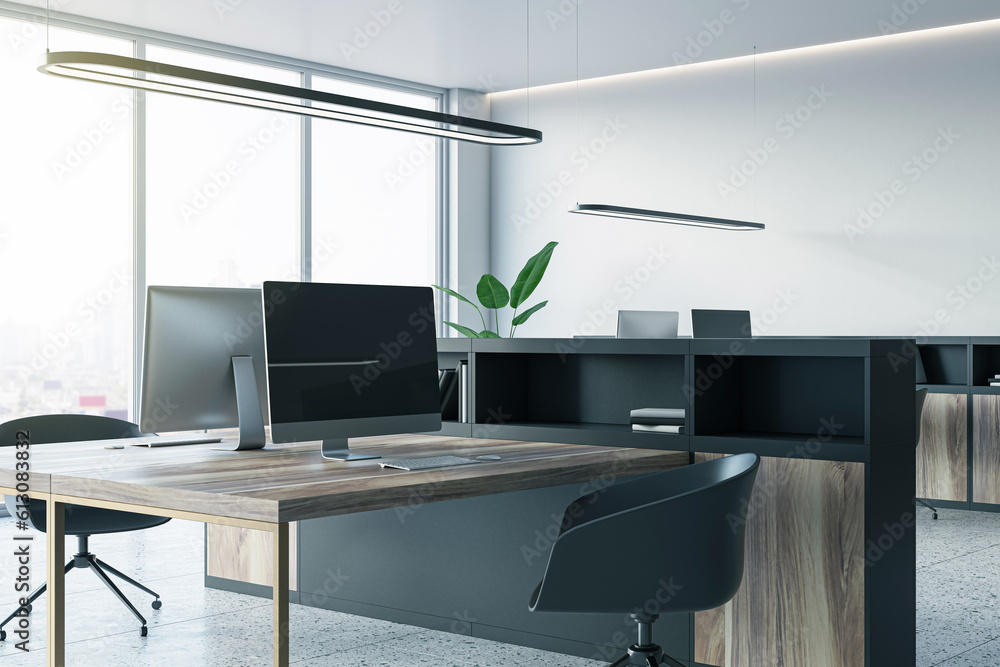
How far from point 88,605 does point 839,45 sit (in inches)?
263

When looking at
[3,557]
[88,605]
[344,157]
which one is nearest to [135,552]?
[3,557]

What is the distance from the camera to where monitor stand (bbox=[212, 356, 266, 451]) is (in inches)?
133

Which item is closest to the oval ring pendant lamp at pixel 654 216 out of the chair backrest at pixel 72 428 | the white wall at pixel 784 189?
the white wall at pixel 784 189

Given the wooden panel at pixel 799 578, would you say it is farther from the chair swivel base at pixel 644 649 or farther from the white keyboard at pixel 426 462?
the white keyboard at pixel 426 462

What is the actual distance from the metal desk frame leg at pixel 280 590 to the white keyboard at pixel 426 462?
0.65 m

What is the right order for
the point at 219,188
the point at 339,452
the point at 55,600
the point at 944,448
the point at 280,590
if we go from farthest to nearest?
the point at 219,188
the point at 944,448
the point at 339,452
the point at 55,600
the point at 280,590

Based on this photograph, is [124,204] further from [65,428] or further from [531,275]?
[65,428]

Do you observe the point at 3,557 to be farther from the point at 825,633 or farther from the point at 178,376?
the point at 825,633

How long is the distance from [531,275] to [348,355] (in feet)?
14.1

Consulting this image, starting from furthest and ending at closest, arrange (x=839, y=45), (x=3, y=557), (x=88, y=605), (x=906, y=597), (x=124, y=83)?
(x=839, y=45)
(x=3, y=557)
(x=88, y=605)
(x=124, y=83)
(x=906, y=597)

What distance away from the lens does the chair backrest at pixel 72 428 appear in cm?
405

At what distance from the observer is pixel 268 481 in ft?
8.15

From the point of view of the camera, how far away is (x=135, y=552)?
5.31m

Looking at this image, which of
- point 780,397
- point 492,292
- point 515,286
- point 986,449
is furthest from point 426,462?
point 986,449
